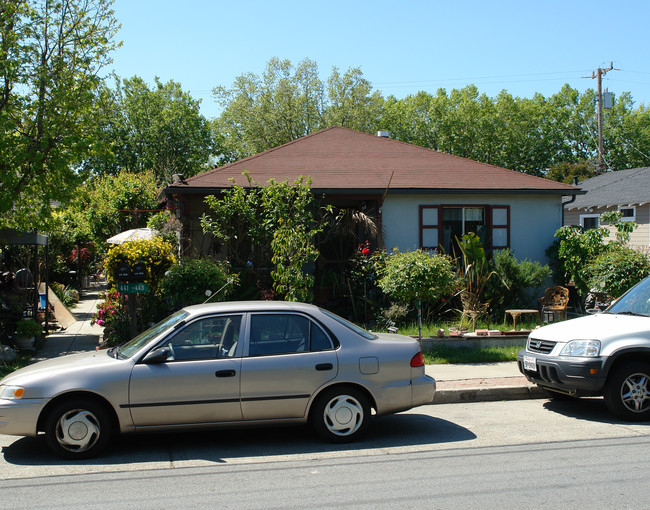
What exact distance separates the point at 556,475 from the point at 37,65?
12.0m

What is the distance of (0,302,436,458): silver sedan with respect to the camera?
19.7ft

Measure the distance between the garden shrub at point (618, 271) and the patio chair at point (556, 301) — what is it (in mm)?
650

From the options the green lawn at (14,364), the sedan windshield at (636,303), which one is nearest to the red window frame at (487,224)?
the sedan windshield at (636,303)

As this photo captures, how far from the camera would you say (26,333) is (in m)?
12.0

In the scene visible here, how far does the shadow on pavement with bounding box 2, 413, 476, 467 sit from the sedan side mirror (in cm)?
95

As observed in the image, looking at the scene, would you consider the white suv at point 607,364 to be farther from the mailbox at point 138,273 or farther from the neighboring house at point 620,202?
the neighboring house at point 620,202

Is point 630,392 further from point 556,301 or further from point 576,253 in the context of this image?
point 576,253

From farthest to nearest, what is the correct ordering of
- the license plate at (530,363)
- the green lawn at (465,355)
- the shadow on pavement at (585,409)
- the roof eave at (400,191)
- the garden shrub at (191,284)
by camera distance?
the roof eave at (400,191), the garden shrub at (191,284), the green lawn at (465,355), the license plate at (530,363), the shadow on pavement at (585,409)

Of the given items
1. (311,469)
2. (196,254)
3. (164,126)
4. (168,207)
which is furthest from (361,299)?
(164,126)

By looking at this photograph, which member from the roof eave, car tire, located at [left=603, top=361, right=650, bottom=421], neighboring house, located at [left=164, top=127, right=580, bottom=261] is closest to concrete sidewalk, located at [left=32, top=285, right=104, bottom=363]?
neighboring house, located at [left=164, top=127, right=580, bottom=261]

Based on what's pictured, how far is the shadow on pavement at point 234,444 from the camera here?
618 cm

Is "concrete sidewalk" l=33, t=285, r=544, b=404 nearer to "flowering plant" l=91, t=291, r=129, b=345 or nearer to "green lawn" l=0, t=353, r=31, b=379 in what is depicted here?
"green lawn" l=0, t=353, r=31, b=379

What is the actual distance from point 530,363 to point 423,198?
7.82m

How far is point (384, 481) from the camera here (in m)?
5.39
